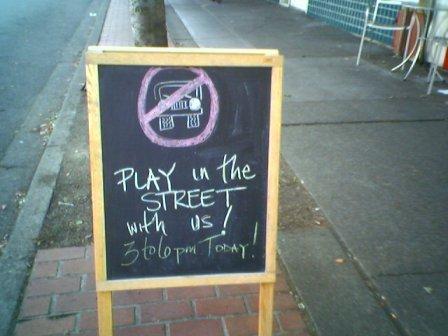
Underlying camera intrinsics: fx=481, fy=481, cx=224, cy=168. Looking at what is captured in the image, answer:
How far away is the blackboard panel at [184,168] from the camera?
2.11 m

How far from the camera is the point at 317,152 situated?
4594 millimetres

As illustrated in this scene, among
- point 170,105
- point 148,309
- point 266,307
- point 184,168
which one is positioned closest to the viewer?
point 170,105

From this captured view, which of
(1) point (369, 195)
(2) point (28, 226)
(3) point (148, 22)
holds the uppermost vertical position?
(3) point (148, 22)

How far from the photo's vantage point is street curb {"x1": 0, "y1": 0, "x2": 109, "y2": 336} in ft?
8.94

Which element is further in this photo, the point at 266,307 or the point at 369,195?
the point at 369,195

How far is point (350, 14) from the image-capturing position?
10625 millimetres

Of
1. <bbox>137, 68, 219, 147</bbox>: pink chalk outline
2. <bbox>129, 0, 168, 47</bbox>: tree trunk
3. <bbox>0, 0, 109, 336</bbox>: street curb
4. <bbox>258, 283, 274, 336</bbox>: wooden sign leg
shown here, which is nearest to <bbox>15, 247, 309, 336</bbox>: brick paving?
<bbox>0, 0, 109, 336</bbox>: street curb

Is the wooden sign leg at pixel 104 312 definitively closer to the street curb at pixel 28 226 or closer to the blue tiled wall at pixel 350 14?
the street curb at pixel 28 226

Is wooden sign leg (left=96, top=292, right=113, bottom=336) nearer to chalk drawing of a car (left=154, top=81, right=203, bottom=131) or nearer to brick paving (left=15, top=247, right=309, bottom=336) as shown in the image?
brick paving (left=15, top=247, right=309, bottom=336)

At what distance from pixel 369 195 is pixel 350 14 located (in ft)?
25.8

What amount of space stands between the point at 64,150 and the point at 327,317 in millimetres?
3137

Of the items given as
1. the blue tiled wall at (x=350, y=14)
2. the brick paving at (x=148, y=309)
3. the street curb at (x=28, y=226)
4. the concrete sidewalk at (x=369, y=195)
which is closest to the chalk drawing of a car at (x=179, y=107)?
the brick paving at (x=148, y=309)

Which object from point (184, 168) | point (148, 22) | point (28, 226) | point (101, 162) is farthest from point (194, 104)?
point (148, 22)

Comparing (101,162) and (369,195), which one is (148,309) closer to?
(101,162)
